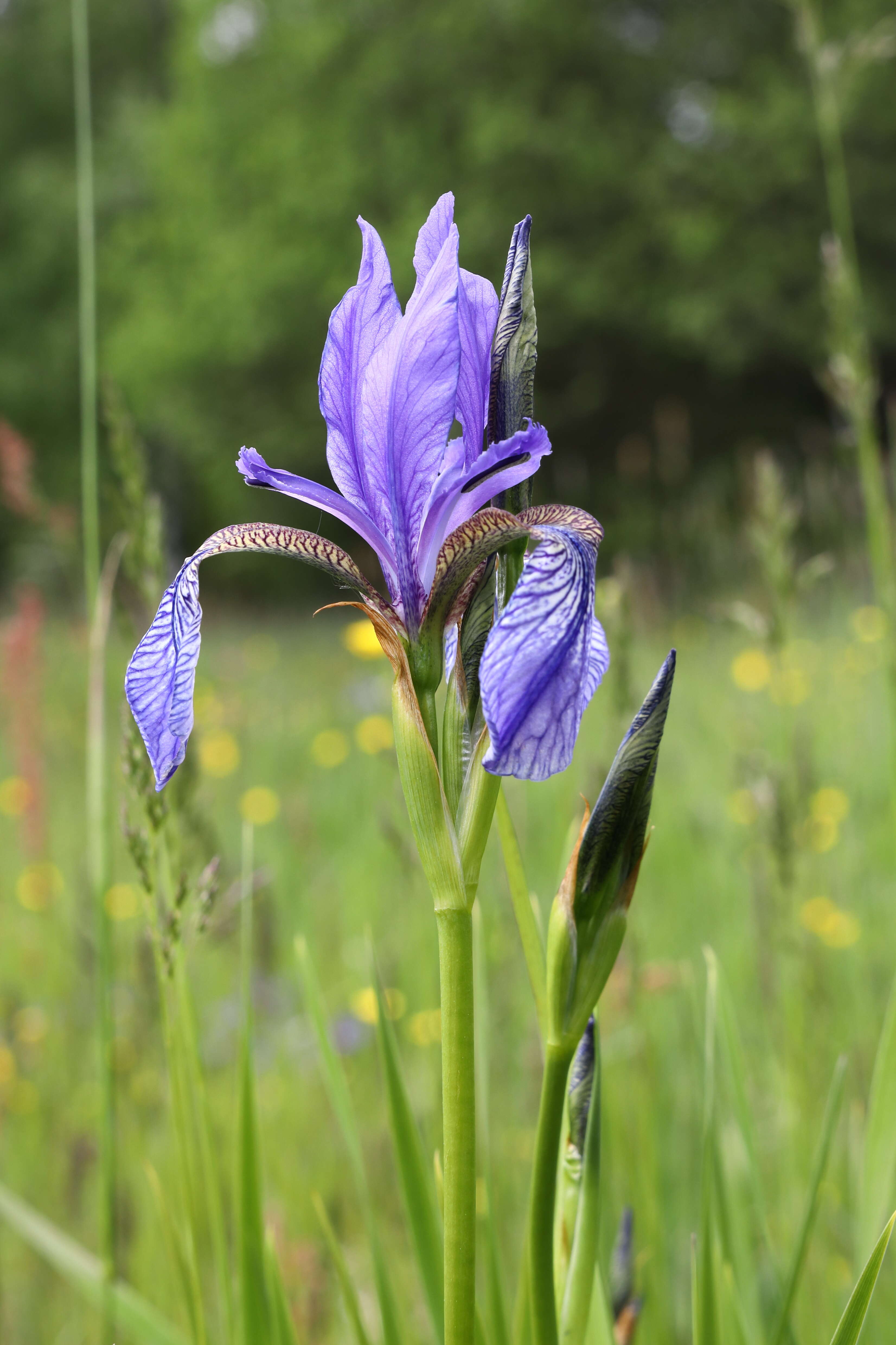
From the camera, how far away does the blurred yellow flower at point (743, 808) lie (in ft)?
5.94

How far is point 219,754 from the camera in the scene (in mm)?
3518

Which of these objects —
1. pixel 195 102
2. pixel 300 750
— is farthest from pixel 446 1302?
pixel 195 102

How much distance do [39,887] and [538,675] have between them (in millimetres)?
2093

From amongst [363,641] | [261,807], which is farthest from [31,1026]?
[261,807]

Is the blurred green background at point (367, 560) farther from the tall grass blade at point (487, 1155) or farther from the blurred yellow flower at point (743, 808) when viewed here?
the tall grass blade at point (487, 1155)

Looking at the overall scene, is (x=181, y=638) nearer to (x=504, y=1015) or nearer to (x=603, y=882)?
(x=603, y=882)

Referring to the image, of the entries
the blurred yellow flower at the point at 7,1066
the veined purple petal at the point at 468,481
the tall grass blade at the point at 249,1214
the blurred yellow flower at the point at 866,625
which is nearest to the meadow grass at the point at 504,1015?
the blurred yellow flower at the point at 7,1066

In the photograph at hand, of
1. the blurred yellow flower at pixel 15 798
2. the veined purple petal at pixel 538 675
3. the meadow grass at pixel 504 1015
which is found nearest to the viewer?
the veined purple petal at pixel 538 675

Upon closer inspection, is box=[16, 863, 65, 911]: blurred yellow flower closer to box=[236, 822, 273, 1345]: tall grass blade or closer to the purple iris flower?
box=[236, 822, 273, 1345]: tall grass blade

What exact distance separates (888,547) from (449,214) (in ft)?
2.87

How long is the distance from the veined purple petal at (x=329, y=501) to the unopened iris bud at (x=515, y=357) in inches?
3.2

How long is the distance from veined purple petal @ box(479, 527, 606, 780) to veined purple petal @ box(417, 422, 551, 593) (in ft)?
0.22

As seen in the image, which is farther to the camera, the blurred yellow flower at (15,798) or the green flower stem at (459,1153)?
the blurred yellow flower at (15,798)

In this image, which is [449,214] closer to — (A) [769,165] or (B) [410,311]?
(B) [410,311]
